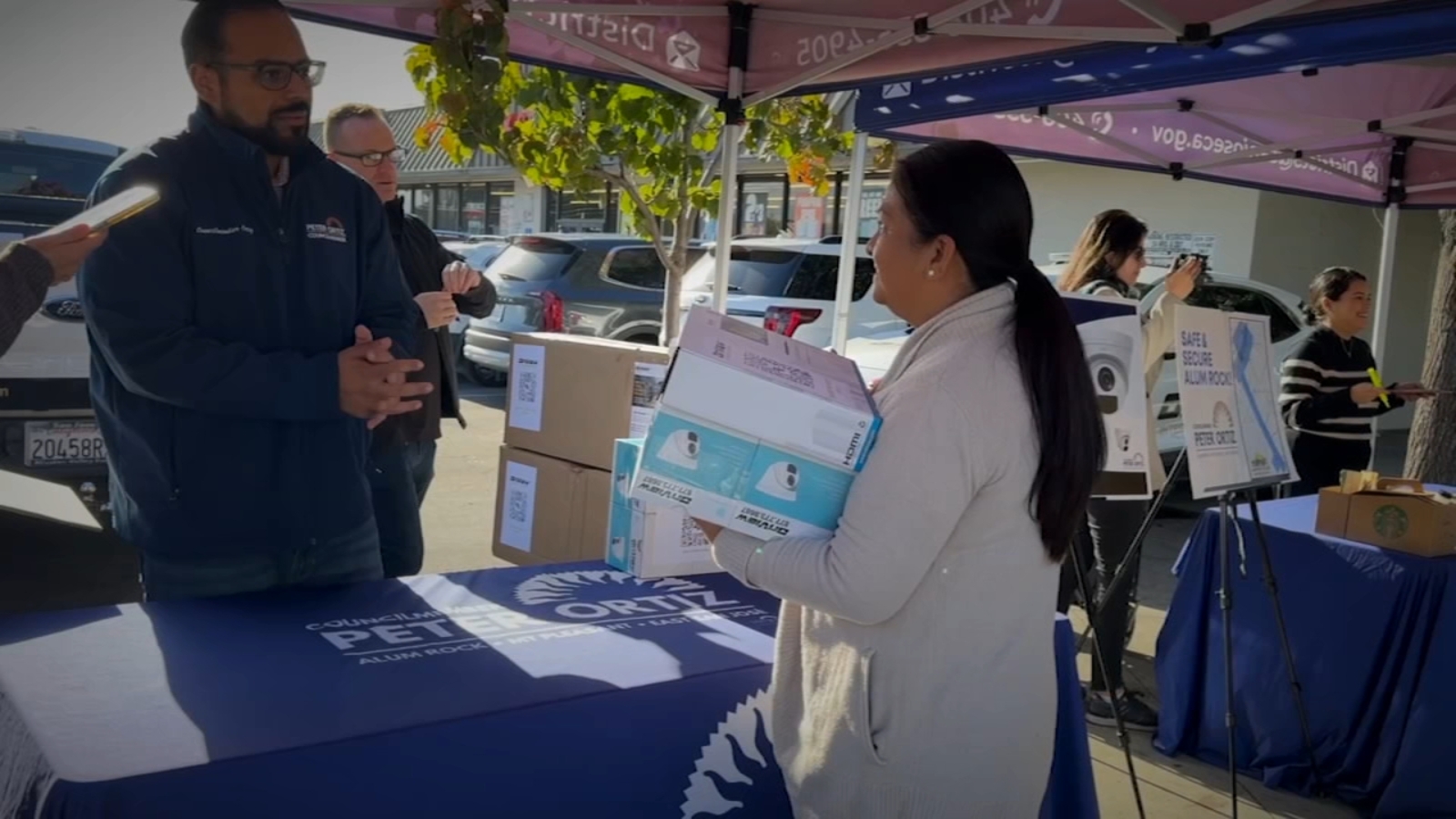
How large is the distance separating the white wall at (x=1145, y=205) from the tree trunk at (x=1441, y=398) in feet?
17.0

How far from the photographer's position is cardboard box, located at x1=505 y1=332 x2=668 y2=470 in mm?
3051

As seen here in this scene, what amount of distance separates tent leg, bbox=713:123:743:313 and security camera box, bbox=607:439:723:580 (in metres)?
1.87

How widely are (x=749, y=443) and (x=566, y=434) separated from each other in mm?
1734

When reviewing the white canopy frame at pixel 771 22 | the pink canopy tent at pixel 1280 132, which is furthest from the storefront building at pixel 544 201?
the white canopy frame at pixel 771 22

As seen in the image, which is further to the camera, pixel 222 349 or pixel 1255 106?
pixel 1255 106

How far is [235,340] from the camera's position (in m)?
2.00

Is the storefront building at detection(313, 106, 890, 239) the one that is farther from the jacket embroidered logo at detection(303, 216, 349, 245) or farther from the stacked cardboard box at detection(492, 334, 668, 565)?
the jacket embroidered logo at detection(303, 216, 349, 245)

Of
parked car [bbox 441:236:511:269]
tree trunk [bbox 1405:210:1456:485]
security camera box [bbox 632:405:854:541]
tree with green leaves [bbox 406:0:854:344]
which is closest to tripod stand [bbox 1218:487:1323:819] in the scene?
tree with green leaves [bbox 406:0:854:344]

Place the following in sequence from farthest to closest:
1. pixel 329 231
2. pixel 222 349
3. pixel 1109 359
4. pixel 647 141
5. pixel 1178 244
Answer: pixel 1178 244
pixel 647 141
pixel 1109 359
pixel 329 231
pixel 222 349

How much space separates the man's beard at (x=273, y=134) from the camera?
203cm

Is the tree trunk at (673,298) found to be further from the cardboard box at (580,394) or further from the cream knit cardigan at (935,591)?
the cream knit cardigan at (935,591)

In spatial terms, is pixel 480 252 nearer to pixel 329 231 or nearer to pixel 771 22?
pixel 771 22

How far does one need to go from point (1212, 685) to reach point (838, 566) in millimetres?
3176

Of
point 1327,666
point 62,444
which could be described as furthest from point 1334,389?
point 62,444
